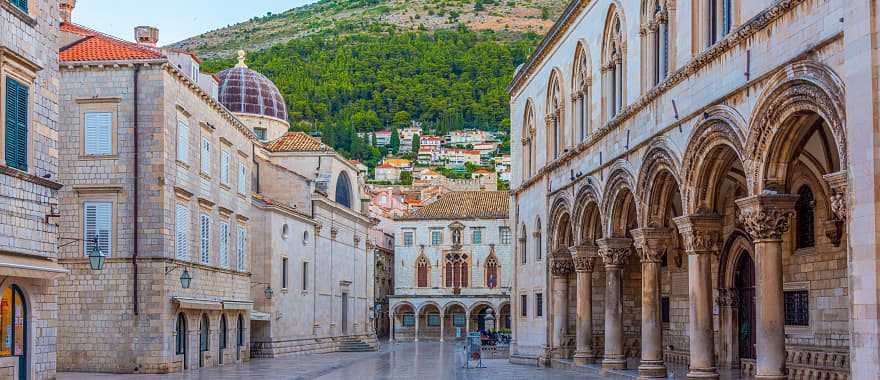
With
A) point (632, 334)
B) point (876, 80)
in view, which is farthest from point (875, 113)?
point (632, 334)

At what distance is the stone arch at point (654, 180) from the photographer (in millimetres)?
24031

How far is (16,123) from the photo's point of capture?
21078 millimetres

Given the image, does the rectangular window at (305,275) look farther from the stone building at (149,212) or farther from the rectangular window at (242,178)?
the rectangular window at (242,178)

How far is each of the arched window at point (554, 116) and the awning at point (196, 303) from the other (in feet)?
42.3

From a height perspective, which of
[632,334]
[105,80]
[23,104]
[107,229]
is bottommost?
[632,334]

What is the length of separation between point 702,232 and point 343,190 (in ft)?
147

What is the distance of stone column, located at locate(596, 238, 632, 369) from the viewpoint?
29.2 m

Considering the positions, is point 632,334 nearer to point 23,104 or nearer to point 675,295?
point 675,295

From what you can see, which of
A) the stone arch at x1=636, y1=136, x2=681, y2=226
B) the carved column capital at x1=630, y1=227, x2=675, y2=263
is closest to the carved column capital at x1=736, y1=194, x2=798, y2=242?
the stone arch at x1=636, y1=136, x2=681, y2=226

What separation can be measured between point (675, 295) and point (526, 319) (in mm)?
10350

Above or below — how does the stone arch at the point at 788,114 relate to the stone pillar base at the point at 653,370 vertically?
above

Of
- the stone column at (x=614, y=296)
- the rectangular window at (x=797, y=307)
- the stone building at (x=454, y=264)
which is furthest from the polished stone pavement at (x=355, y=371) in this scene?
the stone building at (x=454, y=264)

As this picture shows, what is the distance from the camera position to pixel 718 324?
97.2ft

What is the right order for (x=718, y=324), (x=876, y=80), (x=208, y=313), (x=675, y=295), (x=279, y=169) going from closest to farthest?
(x=876, y=80)
(x=718, y=324)
(x=675, y=295)
(x=208, y=313)
(x=279, y=169)
